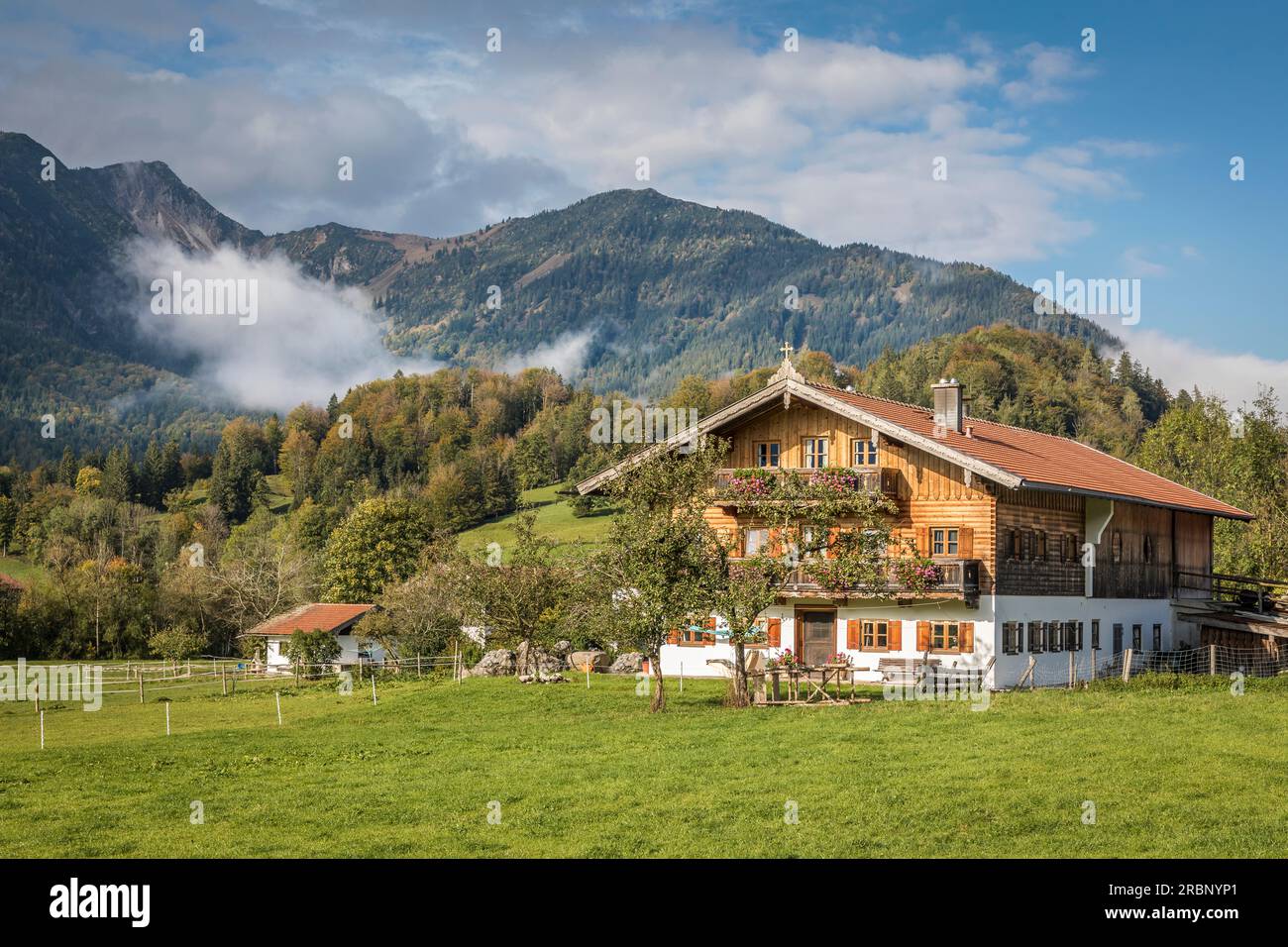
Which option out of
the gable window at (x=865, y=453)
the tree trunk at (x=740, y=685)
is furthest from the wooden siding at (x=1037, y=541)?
the tree trunk at (x=740, y=685)

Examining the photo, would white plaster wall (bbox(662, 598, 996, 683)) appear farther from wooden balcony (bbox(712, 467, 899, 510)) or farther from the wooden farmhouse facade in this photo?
wooden balcony (bbox(712, 467, 899, 510))

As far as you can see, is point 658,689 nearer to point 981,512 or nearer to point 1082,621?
point 981,512

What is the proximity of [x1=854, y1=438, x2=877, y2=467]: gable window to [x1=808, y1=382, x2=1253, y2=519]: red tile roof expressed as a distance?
3.23 feet

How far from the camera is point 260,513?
468 feet

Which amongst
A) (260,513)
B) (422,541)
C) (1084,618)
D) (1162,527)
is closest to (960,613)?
(1084,618)

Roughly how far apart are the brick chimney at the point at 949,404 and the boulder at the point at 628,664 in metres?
14.5

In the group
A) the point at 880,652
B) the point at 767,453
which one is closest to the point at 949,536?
the point at 880,652

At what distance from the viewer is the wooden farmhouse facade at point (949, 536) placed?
38344 mm

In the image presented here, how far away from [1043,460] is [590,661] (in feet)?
62.6

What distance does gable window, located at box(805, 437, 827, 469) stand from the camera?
1619 inches

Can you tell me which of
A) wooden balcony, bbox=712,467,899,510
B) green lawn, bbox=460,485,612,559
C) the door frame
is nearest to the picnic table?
the door frame

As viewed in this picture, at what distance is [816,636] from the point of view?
4112 centimetres
